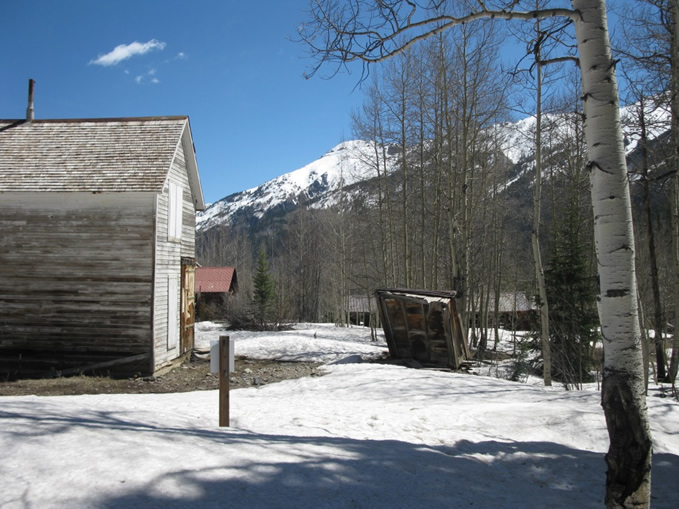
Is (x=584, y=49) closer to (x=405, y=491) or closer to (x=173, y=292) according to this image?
(x=405, y=491)

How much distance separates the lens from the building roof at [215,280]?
138 feet

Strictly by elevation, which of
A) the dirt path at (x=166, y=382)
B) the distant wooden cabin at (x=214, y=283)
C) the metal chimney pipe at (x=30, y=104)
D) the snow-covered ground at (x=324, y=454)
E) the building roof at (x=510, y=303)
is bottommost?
the dirt path at (x=166, y=382)

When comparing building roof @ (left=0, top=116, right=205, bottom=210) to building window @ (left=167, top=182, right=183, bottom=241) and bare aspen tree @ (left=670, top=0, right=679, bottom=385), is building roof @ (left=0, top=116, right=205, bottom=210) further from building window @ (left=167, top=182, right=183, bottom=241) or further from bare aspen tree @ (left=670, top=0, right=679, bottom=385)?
bare aspen tree @ (left=670, top=0, right=679, bottom=385)

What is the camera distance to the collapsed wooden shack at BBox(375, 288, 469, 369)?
504 inches

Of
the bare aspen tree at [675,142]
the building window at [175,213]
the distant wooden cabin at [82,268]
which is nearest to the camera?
the bare aspen tree at [675,142]

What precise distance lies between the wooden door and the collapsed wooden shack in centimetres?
601

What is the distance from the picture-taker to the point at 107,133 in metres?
14.5

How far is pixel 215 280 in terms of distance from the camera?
4303 centimetres

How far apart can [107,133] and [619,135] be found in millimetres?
14362

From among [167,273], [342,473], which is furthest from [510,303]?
[342,473]

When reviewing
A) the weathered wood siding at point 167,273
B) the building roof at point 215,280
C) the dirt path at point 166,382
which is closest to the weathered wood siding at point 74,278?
the weathered wood siding at point 167,273

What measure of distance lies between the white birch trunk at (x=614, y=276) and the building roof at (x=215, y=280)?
39613mm

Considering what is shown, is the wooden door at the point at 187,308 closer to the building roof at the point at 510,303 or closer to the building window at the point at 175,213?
the building window at the point at 175,213

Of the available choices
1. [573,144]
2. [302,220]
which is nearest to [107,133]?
[573,144]
